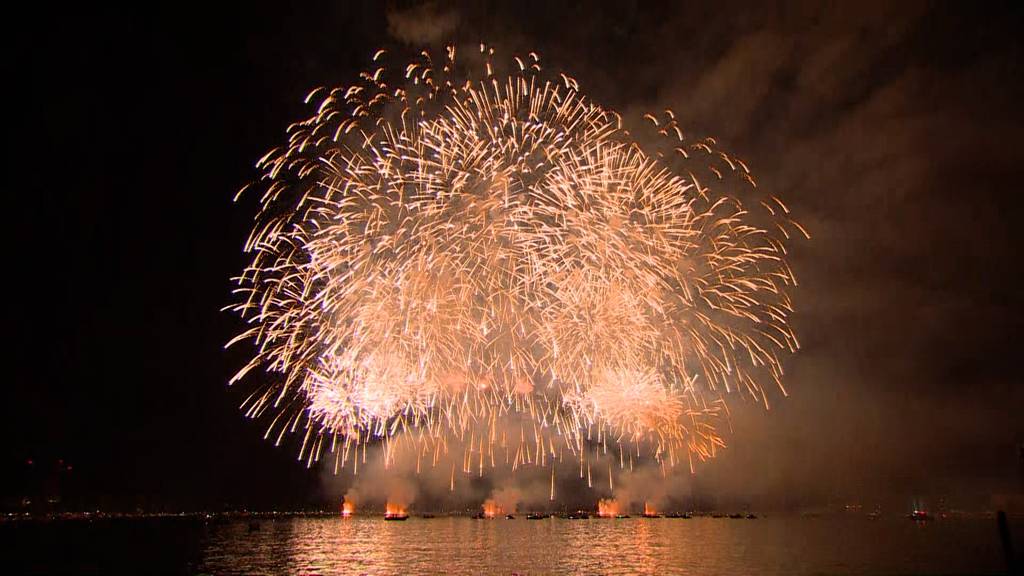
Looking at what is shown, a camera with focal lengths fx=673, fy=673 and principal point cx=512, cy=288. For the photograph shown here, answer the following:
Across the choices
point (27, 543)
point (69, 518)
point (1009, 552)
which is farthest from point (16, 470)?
point (1009, 552)

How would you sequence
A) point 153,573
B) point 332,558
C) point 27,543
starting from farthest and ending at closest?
point 27,543 < point 332,558 < point 153,573

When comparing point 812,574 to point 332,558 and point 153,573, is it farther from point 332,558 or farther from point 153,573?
point 153,573

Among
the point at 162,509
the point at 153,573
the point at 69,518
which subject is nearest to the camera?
the point at 153,573

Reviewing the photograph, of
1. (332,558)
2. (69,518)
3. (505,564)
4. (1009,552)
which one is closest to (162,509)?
(69,518)

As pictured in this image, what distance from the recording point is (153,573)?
3625 cm

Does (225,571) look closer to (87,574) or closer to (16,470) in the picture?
(87,574)

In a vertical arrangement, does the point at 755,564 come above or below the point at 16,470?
below

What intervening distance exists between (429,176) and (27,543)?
63.7 m

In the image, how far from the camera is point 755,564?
142 ft

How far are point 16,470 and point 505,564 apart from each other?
10762cm

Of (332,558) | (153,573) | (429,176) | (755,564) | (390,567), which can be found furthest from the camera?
(332,558)

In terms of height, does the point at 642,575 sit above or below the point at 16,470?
below

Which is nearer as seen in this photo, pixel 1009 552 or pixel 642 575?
pixel 1009 552

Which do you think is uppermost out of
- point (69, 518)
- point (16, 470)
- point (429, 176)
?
point (429, 176)
